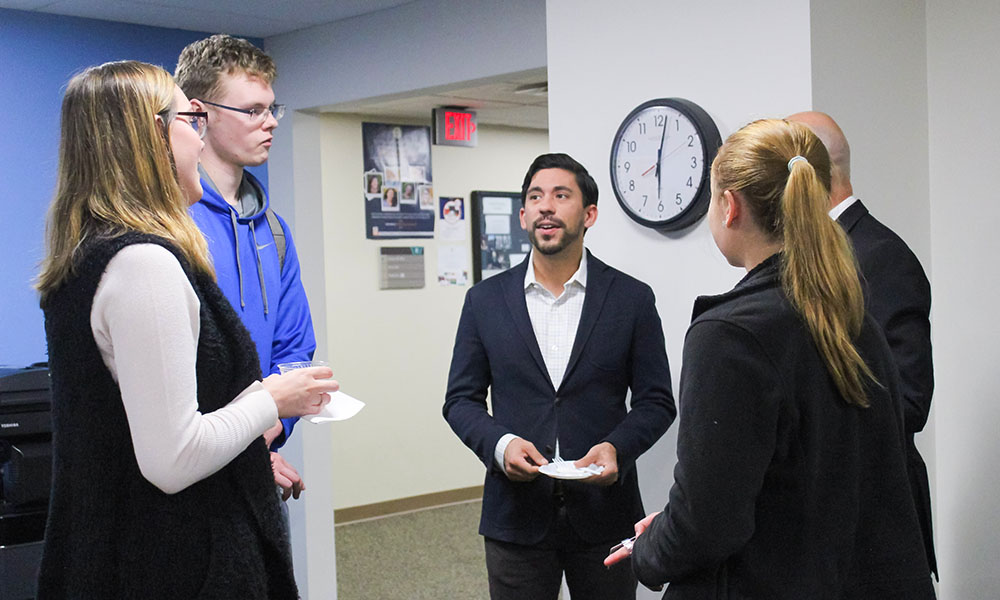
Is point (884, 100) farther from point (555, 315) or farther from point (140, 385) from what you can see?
point (140, 385)

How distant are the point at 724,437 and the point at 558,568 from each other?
3.90 feet

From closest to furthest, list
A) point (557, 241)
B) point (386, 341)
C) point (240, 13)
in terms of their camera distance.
Answer: point (557, 241)
point (240, 13)
point (386, 341)

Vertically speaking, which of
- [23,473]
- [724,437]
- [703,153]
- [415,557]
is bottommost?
[415,557]

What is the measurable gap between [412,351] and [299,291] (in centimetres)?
454

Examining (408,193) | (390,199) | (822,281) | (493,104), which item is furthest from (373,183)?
(822,281)

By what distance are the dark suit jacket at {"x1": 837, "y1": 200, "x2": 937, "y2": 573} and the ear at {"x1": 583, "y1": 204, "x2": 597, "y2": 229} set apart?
766mm

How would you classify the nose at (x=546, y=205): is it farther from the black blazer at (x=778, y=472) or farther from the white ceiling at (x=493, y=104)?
the white ceiling at (x=493, y=104)

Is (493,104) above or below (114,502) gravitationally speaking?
above

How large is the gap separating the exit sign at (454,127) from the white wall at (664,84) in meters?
3.08

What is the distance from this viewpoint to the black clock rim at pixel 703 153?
277 cm

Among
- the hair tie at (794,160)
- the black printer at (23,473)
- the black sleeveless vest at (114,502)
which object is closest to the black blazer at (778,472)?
the hair tie at (794,160)

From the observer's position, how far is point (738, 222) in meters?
1.54

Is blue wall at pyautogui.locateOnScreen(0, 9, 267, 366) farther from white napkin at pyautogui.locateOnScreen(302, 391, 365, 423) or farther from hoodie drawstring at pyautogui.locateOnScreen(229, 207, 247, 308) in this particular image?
white napkin at pyautogui.locateOnScreen(302, 391, 365, 423)

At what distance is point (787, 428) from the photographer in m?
1.43
